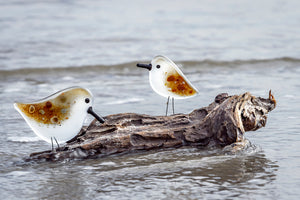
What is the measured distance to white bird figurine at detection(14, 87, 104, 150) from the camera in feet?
11.9

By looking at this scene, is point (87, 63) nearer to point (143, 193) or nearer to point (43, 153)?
point (43, 153)

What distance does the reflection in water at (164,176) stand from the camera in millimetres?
3242

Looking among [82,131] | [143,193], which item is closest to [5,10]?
[82,131]

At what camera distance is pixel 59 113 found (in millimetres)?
3664

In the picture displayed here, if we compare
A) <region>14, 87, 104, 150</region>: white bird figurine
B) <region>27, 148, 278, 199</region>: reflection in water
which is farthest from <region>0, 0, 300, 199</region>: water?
<region>14, 87, 104, 150</region>: white bird figurine

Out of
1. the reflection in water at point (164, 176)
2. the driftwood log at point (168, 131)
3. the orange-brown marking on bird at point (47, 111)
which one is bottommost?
the reflection in water at point (164, 176)

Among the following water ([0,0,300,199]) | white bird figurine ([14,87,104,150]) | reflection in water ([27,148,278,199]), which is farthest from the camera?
white bird figurine ([14,87,104,150])

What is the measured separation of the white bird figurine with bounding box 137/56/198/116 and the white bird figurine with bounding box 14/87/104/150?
2.76ft

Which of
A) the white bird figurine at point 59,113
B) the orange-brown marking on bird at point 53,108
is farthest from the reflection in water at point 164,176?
the orange-brown marking on bird at point 53,108

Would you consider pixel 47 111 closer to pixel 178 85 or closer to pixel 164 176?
pixel 164 176

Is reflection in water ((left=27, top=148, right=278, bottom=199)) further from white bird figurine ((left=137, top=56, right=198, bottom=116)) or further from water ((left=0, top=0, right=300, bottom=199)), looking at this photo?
white bird figurine ((left=137, top=56, right=198, bottom=116))

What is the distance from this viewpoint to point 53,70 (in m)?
8.28

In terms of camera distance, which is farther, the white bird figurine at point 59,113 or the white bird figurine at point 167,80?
the white bird figurine at point 167,80

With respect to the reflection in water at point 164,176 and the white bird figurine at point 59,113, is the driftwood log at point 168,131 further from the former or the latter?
the white bird figurine at point 59,113
